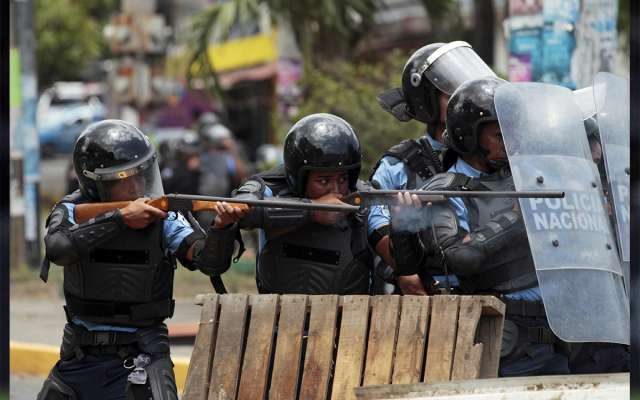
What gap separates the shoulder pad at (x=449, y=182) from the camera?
197 inches

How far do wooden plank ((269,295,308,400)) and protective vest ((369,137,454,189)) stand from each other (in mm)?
1224

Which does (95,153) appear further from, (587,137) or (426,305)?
(587,137)

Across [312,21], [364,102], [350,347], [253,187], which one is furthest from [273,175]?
[312,21]

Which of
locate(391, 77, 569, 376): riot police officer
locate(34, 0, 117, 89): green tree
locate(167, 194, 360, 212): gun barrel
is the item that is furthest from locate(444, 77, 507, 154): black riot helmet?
locate(34, 0, 117, 89): green tree

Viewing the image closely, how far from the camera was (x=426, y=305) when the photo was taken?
15.4 ft

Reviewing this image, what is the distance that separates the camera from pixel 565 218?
483cm

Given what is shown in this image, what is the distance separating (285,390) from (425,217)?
0.79m

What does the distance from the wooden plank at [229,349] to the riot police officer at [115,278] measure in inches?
20.0

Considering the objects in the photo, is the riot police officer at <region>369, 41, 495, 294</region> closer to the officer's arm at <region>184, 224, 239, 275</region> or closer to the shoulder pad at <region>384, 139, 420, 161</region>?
the shoulder pad at <region>384, 139, 420, 161</region>

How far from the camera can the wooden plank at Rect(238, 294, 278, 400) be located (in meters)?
4.81

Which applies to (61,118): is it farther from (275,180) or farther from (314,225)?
(314,225)

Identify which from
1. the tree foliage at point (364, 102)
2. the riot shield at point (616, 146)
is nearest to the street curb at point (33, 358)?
the tree foliage at point (364, 102)

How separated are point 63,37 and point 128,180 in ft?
92.7

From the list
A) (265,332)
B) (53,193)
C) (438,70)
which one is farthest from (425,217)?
(53,193)
